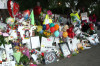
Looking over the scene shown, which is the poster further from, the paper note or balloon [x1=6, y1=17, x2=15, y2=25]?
balloon [x1=6, y1=17, x2=15, y2=25]

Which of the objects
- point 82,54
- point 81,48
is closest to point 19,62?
point 82,54

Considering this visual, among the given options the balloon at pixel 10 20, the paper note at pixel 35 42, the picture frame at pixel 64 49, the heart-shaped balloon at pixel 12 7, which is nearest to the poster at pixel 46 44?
the paper note at pixel 35 42

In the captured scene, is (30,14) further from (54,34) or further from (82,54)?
(82,54)

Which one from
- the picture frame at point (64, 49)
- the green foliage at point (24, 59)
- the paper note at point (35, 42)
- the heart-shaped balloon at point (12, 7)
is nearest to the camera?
the green foliage at point (24, 59)

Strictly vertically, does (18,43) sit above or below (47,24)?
below

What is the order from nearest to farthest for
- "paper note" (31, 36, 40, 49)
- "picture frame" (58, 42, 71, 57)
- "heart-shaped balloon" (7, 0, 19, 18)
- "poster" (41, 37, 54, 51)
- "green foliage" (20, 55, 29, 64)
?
"green foliage" (20, 55, 29, 64) < "heart-shaped balloon" (7, 0, 19, 18) < "paper note" (31, 36, 40, 49) < "poster" (41, 37, 54, 51) < "picture frame" (58, 42, 71, 57)

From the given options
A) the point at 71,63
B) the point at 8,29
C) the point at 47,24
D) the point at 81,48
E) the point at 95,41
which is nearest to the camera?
the point at 8,29

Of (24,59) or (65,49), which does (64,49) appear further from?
(24,59)

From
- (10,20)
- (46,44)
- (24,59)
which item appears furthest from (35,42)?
(10,20)

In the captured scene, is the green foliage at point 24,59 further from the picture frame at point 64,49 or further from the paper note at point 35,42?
the picture frame at point 64,49

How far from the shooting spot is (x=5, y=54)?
15.7 ft

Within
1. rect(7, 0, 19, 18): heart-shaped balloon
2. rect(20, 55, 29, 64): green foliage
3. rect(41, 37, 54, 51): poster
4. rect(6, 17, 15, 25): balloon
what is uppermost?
rect(7, 0, 19, 18): heart-shaped balloon

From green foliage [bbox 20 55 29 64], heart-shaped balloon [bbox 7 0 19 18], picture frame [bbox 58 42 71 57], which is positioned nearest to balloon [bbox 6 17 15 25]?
heart-shaped balloon [bbox 7 0 19 18]

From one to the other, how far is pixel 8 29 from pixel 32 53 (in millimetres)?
1214
